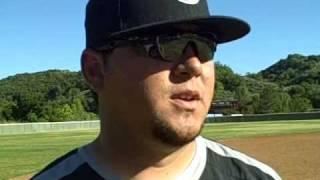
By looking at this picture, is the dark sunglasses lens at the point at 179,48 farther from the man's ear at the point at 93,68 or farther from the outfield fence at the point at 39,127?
the outfield fence at the point at 39,127

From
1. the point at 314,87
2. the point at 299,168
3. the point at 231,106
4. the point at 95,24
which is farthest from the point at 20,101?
the point at 95,24

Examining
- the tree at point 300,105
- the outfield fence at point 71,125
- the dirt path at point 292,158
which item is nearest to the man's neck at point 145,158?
the dirt path at point 292,158

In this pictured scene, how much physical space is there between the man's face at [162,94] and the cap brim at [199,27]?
0.07 m

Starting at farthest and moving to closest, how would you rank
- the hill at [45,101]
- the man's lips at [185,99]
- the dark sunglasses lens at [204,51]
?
the hill at [45,101], the dark sunglasses lens at [204,51], the man's lips at [185,99]

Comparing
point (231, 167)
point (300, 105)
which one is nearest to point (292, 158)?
point (231, 167)

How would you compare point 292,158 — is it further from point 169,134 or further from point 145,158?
point 169,134

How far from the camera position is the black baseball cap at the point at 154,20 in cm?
188

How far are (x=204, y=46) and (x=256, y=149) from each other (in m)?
24.7

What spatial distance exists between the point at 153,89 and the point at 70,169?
1.53ft

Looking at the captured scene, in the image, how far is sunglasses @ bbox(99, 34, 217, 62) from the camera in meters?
1.90

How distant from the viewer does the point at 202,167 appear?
2061 millimetres

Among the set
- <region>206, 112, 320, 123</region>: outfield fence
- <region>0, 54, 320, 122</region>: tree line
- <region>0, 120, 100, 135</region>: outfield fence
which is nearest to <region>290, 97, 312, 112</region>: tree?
<region>0, 54, 320, 122</region>: tree line

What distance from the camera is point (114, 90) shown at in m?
1.99

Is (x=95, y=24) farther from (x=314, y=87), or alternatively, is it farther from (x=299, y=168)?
(x=314, y=87)
